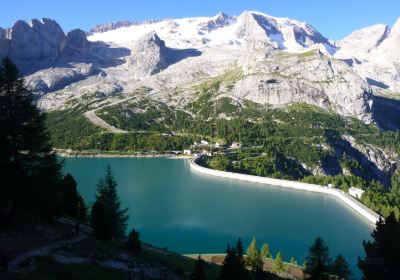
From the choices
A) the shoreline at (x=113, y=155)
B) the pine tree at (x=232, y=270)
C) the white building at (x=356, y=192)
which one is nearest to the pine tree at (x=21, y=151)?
the pine tree at (x=232, y=270)

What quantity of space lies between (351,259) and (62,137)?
148978 mm

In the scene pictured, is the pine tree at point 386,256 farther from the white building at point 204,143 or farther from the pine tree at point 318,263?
the white building at point 204,143

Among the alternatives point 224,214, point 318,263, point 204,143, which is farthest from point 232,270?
point 204,143

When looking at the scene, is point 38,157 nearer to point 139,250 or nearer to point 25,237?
point 25,237

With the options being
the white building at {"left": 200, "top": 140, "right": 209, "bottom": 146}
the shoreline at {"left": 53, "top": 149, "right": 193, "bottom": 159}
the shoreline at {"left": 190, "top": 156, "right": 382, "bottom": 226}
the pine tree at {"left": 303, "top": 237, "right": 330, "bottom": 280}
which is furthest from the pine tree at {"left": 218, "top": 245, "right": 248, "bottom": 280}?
the white building at {"left": 200, "top": 140, "right": 209, "bottom": 146}

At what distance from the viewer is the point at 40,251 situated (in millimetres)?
24984

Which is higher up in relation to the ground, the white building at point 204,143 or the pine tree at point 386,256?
the white building at point 204,143

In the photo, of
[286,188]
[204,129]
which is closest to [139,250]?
[286,188]

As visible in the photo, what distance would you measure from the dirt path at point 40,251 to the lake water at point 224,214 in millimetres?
33231

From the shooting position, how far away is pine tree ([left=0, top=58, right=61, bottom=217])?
27078 mm

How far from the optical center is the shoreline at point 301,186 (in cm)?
8649

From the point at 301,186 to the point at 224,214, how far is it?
120ft

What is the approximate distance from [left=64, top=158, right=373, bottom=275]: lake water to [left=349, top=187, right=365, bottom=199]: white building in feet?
19.2

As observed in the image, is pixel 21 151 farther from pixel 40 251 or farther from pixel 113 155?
pixel 113 155
